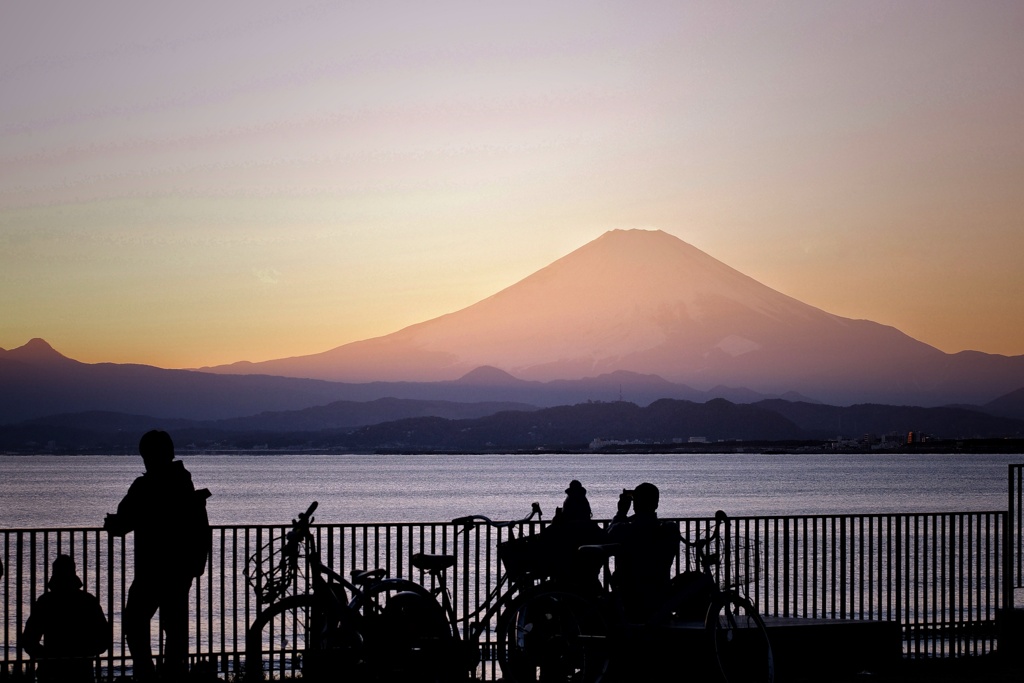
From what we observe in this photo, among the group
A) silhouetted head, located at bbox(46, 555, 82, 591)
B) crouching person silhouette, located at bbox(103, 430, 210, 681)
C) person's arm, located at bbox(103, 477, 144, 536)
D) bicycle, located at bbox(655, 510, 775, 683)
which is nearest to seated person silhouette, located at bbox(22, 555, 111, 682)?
silhouetted head, located at bbox(46, 555, 82, 591)

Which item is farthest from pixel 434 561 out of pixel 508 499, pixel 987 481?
pixel 987 481

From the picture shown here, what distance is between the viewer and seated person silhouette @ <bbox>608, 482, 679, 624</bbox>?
9602 millimetres

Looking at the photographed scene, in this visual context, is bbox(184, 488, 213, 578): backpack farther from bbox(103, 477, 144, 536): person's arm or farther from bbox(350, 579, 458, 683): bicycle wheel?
bbox(350, 579, 458, 683): bicycle wheel

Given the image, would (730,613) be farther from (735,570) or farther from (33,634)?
(33,634)

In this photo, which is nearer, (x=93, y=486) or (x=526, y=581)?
(x=526, y=581)

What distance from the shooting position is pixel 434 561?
29.1 ft

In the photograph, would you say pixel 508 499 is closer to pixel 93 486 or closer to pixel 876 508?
pixel 876 508

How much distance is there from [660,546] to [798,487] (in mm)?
107225

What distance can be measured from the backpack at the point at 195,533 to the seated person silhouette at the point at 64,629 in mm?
2074

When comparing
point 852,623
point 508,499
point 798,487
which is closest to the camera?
point 852,623

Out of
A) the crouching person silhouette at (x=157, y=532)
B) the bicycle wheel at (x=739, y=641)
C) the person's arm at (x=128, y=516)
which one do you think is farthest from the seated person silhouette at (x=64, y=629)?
the bicycle wheel at (x=739, y=641)

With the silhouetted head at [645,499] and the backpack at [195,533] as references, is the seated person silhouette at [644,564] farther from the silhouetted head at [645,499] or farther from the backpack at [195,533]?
the backpack at [195,533]

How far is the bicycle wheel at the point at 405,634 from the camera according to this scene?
28.4 ft

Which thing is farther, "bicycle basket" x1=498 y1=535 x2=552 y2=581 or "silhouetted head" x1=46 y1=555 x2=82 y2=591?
"silhouetted head" x1=46 y1=555 x2=82 y2=591
